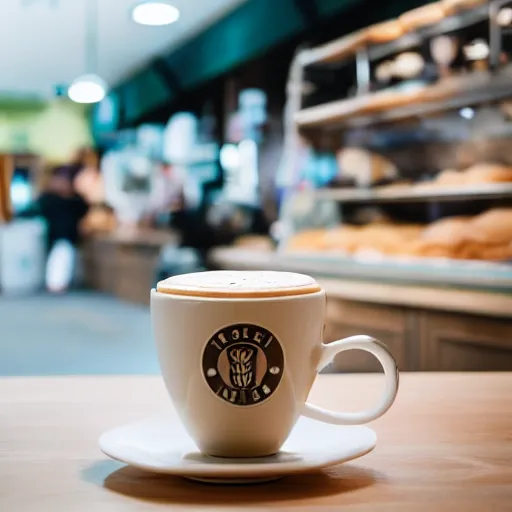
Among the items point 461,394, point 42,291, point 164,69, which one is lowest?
point 42,291

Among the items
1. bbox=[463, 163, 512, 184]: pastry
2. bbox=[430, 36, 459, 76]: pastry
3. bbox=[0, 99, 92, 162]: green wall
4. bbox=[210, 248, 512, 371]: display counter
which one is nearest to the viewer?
bbox=[210, 248, 512, 371]: display counter

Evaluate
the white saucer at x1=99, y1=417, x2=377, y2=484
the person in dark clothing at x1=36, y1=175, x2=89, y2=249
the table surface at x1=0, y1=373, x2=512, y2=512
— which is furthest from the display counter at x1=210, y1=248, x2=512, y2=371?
the person in dark clothing at x1=36, y1=175, x2=89, y2=249

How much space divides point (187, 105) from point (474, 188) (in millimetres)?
5083

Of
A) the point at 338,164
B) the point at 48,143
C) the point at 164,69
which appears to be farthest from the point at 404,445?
the point at 48,143

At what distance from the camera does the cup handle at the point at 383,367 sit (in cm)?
53

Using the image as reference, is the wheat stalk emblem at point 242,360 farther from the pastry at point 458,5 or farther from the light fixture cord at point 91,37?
the light fixture cord at point 91,37

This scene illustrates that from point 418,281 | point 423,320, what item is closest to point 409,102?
point 418,281

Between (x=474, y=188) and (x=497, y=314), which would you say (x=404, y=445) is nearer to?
(x=497, y=314)

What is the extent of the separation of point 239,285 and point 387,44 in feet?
10.6

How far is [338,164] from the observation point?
3975mm

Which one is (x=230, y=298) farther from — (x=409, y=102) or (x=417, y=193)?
(x=409, y=102)

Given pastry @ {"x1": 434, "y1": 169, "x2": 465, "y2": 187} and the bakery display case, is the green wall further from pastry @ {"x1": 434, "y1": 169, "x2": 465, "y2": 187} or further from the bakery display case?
pastry @ {"x1": 434, "y1": 169, "x2": 465, "y2": 187}

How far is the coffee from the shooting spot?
1.66 feet

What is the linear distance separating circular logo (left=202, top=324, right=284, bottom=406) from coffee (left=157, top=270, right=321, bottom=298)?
0.02m
